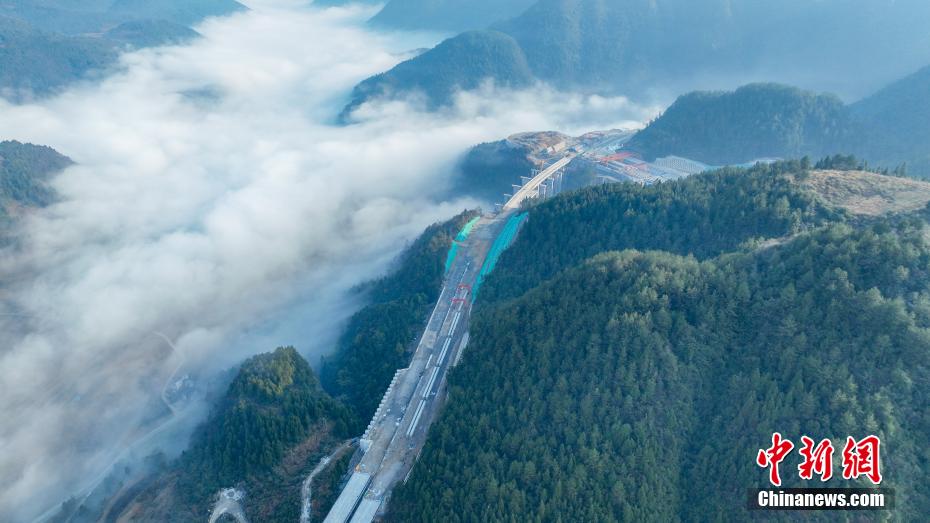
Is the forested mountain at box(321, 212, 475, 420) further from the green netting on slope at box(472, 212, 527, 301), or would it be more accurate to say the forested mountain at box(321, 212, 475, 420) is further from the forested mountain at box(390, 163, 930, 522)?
the forested mountain at box(390, 163, 930, 522)

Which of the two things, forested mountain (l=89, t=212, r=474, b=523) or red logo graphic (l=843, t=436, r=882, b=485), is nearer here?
red logo graphic (l=843, t=436, r=882, b=485)

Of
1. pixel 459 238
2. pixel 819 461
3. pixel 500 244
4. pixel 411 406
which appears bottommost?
pixel 411 406

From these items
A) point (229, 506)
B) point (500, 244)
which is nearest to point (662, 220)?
point (500, 244)

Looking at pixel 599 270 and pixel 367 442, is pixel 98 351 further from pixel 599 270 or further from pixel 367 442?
pixel 599 270

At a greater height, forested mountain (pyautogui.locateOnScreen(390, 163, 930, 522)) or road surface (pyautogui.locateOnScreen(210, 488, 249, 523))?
forested mountain (pyautogui.locateOnScreen(390, 163, 930, 522))

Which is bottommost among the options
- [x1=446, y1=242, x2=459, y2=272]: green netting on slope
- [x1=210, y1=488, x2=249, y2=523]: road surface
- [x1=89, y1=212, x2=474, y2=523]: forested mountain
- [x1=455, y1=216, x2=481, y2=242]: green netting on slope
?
[x1=210, y1=488, x2=249, y2=523]: road surface

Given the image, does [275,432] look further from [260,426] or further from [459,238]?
[459,238]

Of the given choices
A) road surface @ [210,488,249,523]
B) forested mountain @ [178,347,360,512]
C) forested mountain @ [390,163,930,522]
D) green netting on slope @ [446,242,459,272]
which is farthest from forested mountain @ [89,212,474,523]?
forested mountain @ [390,163,930,522]
